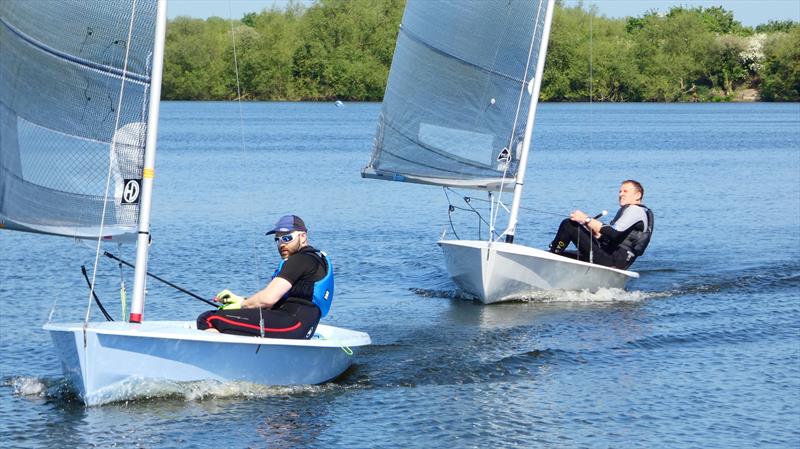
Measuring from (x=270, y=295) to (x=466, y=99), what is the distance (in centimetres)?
796

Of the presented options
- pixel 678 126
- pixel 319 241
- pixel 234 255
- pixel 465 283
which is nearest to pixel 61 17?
pixel 465 283

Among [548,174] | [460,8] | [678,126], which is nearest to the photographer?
[460,8]

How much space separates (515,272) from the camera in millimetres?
16219

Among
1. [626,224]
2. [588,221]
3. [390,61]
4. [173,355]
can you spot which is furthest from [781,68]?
[173,355]

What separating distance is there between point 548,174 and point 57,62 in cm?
2810

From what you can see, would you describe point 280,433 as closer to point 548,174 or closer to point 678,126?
point 548,174

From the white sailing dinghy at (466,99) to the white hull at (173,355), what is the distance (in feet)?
18.2

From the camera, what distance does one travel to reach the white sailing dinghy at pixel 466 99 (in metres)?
17.8

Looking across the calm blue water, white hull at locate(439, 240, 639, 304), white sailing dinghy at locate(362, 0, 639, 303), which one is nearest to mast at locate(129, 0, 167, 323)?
the calm blue water

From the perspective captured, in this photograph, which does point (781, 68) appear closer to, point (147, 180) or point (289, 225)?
point (289, 225)

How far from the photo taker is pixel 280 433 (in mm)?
10562

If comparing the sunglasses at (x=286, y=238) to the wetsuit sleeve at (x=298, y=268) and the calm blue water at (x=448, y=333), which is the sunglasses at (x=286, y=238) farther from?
the calm blue water at (x=448, y=333)

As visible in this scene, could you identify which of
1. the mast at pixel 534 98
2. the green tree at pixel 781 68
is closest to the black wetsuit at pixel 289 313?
the mast at pixel 534 98

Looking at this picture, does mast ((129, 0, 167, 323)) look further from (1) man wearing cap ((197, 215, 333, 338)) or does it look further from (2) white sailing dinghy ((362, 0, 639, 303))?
(2) white sailing dinghy ((362, 0, 639, 303))
